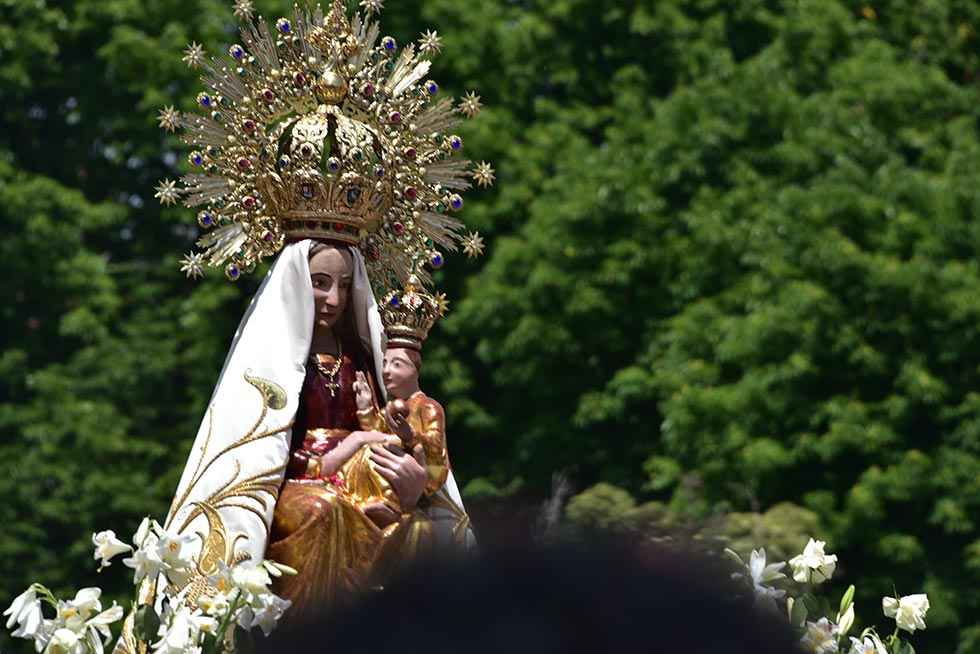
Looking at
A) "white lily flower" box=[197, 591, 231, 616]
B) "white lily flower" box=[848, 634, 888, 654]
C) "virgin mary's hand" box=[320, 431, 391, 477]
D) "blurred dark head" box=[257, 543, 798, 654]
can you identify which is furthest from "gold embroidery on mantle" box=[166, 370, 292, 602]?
"blurred dark head" box=[257, 543, 798, 654]

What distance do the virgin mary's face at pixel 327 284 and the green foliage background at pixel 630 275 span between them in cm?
907

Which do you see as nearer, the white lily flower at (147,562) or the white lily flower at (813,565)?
the white lily flower at (147,562)

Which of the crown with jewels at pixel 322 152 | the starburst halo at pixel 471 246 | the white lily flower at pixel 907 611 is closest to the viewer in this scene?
the white lily flower at pixel 907 611

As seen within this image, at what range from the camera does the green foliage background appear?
1644 centimetres

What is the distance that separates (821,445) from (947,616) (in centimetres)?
160

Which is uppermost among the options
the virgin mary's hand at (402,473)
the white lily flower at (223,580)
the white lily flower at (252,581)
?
the virgin mary's hand at (402,473)

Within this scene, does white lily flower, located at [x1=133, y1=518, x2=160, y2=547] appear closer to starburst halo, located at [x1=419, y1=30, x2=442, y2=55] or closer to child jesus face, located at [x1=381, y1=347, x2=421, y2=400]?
child jesus face, located at [x1=381, y1=347, x2=421, y2=400]

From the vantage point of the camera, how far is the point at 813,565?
5039 millimetres

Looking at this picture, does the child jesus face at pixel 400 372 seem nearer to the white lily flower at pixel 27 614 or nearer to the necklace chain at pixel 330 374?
the necklace chain at pixel 330 374

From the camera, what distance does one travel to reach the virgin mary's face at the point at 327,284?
6609mm

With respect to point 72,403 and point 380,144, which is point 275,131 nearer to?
point 380,144

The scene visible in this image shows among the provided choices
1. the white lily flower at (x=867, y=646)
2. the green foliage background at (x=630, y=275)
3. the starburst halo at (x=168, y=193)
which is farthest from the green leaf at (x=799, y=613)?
the green foliage background at (x=630, y=275)

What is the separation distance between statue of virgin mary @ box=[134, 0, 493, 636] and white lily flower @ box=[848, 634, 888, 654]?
1667mm

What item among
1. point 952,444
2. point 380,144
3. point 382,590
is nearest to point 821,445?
point 952,444
